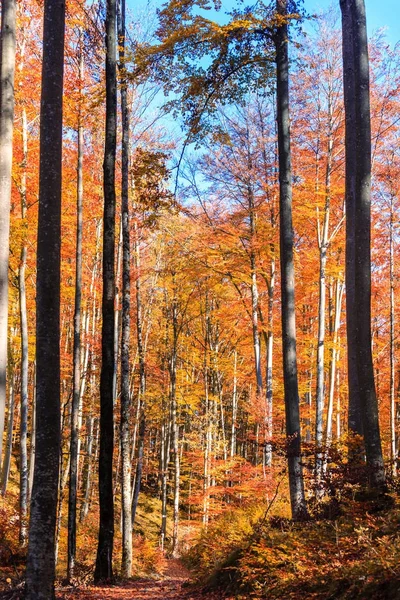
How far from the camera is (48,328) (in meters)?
4.55

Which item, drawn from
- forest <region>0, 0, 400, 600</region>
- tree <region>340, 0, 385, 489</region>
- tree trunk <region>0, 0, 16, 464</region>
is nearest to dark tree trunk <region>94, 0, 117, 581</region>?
forest <region>0, 0, 400, 600</region>

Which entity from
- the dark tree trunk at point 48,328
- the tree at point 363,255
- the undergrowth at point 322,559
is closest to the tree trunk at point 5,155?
the dark tree trunk at point 48,328

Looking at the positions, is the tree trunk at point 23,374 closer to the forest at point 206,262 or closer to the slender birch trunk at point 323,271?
the forest at point 206,262

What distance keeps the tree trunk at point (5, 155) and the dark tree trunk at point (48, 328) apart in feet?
5.87

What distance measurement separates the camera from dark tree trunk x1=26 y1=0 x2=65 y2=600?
428 cm

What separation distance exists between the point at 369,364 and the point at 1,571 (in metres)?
6.90

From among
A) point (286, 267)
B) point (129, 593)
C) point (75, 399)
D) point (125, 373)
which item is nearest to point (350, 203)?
point (286, 267)

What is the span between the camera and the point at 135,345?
2038cm

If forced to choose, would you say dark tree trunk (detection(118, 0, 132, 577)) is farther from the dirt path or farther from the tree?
the tree

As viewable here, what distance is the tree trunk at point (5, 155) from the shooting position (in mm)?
6070

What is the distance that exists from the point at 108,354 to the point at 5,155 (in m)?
3.27

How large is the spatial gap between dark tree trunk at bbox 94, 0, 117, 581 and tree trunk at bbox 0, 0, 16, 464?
1606 mm

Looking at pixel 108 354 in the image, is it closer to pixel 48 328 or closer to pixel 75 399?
pixel 75 399

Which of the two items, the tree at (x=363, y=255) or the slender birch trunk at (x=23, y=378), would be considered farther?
the slender birch trunk at (x=23, y=378)
